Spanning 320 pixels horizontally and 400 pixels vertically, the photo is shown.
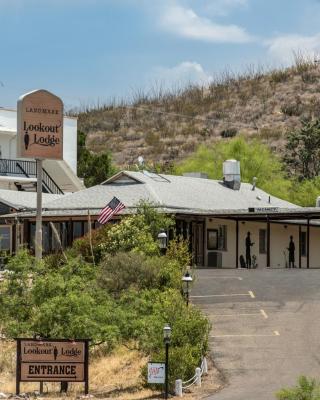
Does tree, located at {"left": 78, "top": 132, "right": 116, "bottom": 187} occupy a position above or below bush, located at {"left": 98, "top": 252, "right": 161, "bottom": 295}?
above

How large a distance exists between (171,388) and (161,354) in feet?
3.93

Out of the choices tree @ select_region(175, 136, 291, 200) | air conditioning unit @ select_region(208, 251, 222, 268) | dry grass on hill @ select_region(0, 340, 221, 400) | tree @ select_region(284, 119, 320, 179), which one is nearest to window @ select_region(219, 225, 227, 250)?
air conditioning unit @ select_region(208, 251, 222, 268)

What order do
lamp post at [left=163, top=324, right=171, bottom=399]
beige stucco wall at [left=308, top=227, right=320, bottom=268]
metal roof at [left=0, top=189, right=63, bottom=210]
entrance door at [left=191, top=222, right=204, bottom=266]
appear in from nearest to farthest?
lamp post at [left=163, top=324, right=171, bottom=399], entrance door at [left=191, top=222, right=204, bottom=266], metal roof at [left=0, top=189, right=63, bottom=210], beige stucco wall at [left=308, top=227, right=320, bottom=268]

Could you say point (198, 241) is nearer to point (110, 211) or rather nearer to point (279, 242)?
point (279, 242)

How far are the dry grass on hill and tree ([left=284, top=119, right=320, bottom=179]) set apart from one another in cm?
5934

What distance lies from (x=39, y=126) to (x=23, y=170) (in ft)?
63.8

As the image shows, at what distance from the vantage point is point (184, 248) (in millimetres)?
44656

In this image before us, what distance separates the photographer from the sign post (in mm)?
45125

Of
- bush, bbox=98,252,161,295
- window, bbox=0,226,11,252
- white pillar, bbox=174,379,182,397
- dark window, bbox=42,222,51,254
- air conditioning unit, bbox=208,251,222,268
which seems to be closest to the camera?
white pillar, bbox=174,379,182,397

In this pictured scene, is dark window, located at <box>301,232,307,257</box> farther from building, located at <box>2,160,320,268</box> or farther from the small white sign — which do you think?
the small white sign

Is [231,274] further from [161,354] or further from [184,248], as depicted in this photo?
[161,354]

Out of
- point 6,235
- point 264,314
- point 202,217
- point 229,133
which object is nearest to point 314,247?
point 202,217

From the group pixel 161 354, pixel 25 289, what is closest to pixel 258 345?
pixel 161 354

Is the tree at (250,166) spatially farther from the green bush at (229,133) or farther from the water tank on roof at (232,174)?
the green bush at (229,133)
